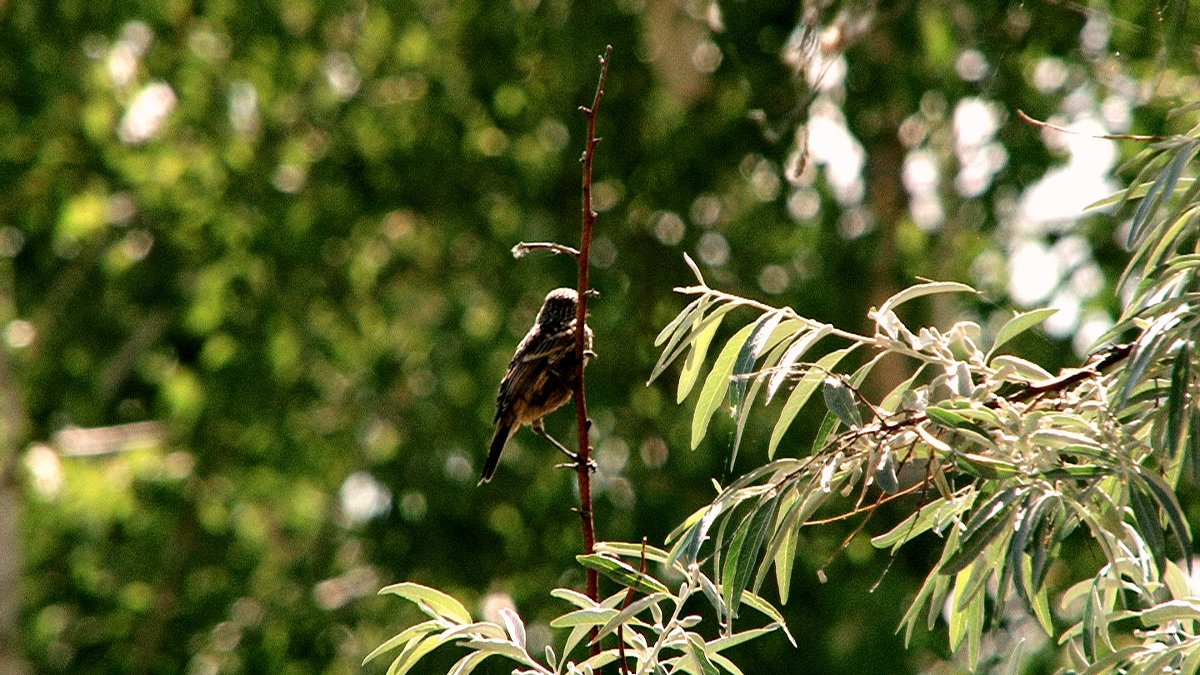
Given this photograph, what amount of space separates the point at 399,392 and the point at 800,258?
2707 mm

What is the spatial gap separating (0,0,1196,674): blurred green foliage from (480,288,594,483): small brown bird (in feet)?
8.46

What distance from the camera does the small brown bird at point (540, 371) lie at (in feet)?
16.1

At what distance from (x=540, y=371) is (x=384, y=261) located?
5.29 m

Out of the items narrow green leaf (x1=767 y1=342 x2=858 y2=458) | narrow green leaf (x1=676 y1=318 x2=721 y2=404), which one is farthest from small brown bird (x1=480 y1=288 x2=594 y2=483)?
narrow green leaf (x1=767 y1=342 x2=858 y2=458)

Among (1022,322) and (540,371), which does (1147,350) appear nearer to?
(1022,322)

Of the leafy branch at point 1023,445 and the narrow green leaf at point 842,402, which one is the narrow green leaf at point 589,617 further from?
the narrow green leaf at point 842,402

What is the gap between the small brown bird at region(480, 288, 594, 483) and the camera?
16.1 feet

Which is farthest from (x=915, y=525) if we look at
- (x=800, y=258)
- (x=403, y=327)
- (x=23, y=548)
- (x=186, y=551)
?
(x=23, y=548)

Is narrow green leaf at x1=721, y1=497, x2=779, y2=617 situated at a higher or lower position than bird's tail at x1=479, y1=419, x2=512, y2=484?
higher

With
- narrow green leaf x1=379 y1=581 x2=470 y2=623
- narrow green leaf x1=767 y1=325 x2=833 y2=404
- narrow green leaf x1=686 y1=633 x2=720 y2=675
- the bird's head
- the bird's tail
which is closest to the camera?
narrow green leaf x1=767 y1=325 x2=833 y2=404

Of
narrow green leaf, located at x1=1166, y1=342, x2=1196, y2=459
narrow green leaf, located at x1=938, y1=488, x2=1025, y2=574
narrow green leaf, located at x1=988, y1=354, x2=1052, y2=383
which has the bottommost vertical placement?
narrow green leaf, located at x1=938, y1=488, x2=1025, y2=574

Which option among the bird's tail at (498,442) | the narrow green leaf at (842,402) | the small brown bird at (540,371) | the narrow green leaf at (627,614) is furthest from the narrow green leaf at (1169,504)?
the bird's tail at (498,442)

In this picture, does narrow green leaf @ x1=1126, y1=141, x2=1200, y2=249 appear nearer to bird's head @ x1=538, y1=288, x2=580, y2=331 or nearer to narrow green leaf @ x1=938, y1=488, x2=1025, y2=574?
narrow green leaf @ x1=938, y1=488, x2=1025, y2=574

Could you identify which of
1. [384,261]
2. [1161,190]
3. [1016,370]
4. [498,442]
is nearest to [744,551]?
[1016,370]
